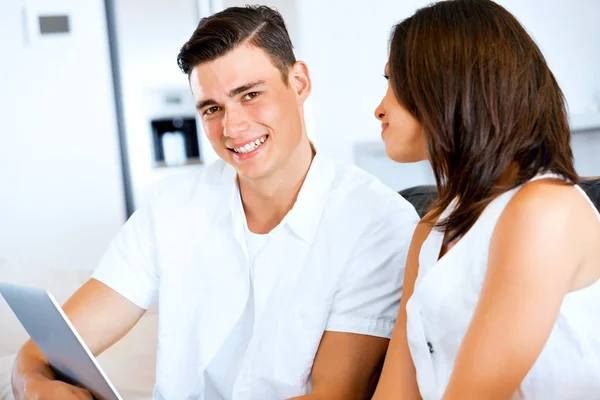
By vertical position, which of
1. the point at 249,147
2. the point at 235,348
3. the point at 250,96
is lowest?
the point at 235,348

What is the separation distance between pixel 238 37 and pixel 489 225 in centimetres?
73

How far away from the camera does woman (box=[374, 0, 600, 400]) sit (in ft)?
3.20

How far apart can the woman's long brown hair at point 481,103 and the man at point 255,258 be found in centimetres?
32

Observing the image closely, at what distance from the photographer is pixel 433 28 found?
114 cm

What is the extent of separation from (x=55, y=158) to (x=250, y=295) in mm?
2231

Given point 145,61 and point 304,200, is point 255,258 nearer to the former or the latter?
point 304,200

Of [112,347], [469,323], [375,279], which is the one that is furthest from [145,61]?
[469,323]

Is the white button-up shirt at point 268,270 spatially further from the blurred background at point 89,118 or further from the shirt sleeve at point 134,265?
the blurred background at point 89,118

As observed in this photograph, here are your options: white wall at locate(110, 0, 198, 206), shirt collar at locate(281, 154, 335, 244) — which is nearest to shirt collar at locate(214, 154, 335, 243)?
shirt collar at locate(281, 154, 335, 244)

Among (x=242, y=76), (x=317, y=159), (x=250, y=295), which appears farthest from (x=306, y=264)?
(x=242, y=76)

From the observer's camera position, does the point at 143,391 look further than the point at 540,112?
Yes

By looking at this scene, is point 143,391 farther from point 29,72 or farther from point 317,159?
point 29,72

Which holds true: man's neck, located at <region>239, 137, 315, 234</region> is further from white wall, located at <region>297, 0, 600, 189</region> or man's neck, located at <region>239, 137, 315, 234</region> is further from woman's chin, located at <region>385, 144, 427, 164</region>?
white wall, located at <region>297, 0, 600, 189</region>

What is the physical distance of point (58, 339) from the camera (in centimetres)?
120
